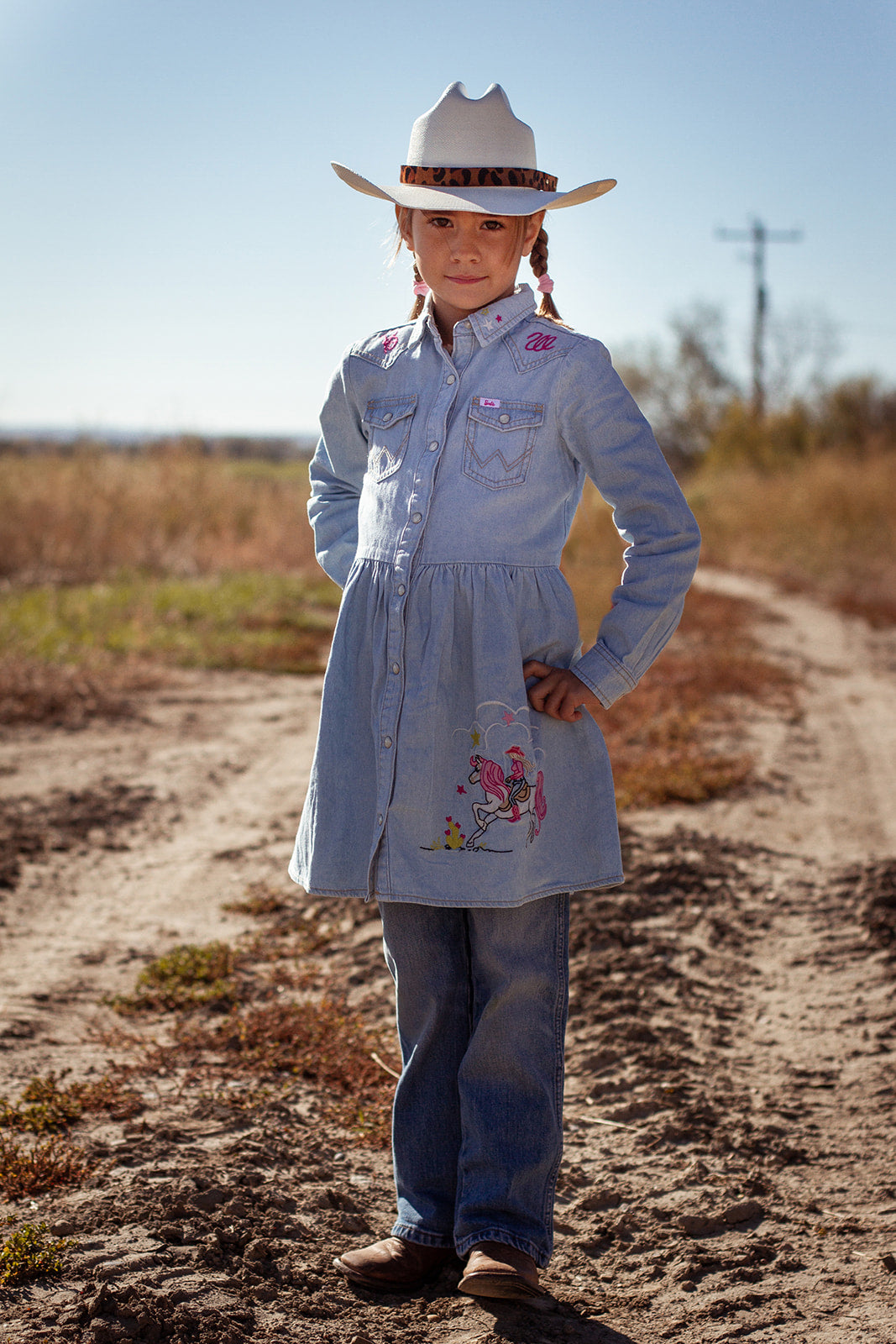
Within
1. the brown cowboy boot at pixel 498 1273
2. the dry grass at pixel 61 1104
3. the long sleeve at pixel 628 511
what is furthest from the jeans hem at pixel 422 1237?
the long sleeve at pixel 628 511

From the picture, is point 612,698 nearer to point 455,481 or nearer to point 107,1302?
point 455,481

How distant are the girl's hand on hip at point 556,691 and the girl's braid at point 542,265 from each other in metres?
0.69

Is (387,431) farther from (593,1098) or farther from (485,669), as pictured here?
(593,1098)

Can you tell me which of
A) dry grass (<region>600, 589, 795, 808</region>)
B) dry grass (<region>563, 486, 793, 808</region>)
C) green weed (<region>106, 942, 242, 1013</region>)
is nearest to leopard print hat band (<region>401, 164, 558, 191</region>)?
green weed (<region>106, 942, 242, 1013</region>)

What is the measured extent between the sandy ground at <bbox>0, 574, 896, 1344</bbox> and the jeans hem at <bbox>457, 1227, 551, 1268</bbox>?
104 mm

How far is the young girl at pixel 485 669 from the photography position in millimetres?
1973

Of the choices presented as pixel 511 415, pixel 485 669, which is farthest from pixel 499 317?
pixel 485 669

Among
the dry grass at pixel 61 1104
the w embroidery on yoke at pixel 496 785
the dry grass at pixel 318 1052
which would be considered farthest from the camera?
the dry grass at pixel 318 1052

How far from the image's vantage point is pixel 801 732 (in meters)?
7.49

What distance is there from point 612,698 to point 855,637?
10.8 meters

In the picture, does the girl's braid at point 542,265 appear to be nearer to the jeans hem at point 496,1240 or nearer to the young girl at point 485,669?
the young girl at point 485,669

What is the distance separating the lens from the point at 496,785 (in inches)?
76.9

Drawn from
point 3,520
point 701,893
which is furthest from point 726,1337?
point 3,520

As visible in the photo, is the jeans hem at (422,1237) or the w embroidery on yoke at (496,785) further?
the jeans hem at (422,1237)
